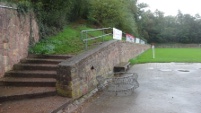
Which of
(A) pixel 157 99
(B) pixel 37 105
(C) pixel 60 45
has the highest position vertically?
(C) pixel 60 45

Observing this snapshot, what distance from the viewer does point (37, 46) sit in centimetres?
984

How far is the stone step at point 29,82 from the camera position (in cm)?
705

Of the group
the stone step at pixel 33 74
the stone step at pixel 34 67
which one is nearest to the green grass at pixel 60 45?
the stone step at pixel 34 67

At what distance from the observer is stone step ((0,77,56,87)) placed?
7.05m

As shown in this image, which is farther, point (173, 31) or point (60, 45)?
point (173, 31)

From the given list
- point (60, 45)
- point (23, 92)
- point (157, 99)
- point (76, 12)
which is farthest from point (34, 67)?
point (76, 12)

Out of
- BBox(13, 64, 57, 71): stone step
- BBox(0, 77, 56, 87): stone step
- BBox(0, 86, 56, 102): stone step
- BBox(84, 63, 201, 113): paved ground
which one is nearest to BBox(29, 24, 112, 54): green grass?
BBox(13, 64, 57, 71): stone step

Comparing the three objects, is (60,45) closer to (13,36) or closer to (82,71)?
(13,36)

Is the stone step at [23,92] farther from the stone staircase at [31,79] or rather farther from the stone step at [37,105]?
the stone step at [37,105]

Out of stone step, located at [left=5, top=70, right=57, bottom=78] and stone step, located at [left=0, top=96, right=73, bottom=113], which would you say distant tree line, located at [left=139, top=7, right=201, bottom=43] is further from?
stone step, located at [left=0, top=96, right=73, bottom=113]

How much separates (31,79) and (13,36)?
5.74 feet

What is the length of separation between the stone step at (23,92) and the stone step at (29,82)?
0.20 meters

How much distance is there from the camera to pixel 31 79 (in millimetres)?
7406

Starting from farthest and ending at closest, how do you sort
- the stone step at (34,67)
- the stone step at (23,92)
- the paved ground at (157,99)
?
the stone step at (34,67) → the stone step at (23,92) → the paved ground at (157,99)
